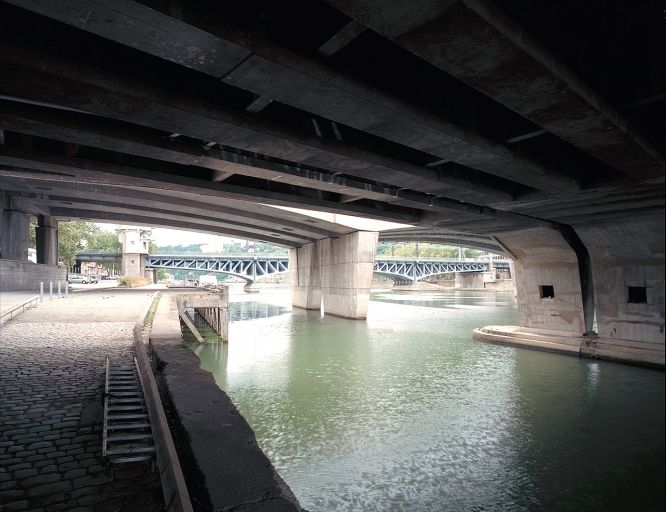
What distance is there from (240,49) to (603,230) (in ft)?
13.5

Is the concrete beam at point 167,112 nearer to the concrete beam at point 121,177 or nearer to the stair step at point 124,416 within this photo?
the concrete beam at point 121,177

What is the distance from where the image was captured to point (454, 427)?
1030 centimetres

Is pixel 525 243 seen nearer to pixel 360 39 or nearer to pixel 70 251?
pixel 360 39

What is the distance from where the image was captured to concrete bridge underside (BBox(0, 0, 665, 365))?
250 centimetres

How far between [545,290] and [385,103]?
15.4 meters

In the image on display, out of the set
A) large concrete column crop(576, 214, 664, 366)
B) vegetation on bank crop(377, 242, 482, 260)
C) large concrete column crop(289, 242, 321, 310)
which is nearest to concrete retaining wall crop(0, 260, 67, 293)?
large concrete column crop(289, 242, 321, 310)

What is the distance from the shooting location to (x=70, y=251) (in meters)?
62.7

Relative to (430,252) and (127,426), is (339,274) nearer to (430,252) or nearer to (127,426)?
(127,426)

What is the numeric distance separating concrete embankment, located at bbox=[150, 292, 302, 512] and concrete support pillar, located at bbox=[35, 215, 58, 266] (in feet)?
118

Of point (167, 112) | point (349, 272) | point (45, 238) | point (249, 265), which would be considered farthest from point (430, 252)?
point (167, 112)

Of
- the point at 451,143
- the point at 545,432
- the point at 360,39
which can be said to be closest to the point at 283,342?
the point at 545,432

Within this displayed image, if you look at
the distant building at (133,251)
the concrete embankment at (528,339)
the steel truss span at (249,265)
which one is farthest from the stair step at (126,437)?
the steel truss span at (249,265)

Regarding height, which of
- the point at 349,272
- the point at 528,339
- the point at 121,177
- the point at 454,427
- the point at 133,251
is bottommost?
the point at 454,427

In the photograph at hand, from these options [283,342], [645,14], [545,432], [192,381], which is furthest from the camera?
[283,342]
